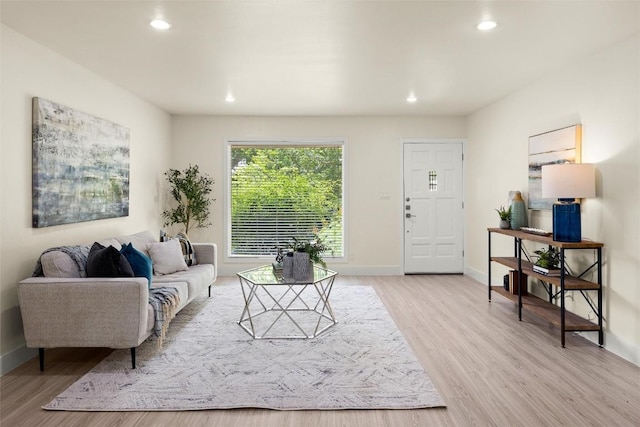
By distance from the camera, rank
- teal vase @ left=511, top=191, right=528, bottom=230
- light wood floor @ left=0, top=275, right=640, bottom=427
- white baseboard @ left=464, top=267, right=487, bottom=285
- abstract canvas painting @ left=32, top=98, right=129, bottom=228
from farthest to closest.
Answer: white baseboard @ left=464, top=267, right=487, bottom=285 → teal vase @ left=511, top=191, right=528, bottom=230 → abstract canvas painting @ left=32, top=98, right=129, bottom=228 → light wood floor @ left=0, top=275, right=640, bottom=427

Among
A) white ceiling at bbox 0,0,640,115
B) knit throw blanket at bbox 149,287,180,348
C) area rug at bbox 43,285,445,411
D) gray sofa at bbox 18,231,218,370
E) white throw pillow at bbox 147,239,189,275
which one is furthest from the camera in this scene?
white throw pillow at bbox 147,239,189,275

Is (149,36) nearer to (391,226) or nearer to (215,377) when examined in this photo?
(215,377)

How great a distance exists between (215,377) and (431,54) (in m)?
3.11

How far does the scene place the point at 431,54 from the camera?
3.64m

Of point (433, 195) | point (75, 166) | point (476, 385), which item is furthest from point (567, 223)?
point (75, 166)

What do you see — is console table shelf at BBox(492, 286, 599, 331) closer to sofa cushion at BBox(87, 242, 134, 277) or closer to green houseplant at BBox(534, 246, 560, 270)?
green houseplant at BBox(534, 246, 560, 270)

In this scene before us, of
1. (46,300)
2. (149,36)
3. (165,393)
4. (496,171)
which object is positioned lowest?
(165,393)

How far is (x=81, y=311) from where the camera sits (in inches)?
114

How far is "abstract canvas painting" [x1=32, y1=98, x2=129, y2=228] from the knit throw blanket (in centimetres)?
106

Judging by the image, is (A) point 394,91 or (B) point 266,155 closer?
(A) point 394,91

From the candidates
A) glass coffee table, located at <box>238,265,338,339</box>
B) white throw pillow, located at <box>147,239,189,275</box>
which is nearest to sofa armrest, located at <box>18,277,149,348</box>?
glass coffee table, located at <box>238,265,338,339</box>

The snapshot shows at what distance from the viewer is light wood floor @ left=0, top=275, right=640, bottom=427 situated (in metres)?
2.33

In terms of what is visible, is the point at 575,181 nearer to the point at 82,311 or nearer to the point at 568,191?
the point at 568,191

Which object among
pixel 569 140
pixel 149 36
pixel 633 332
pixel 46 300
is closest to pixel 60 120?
pixel 149 36
